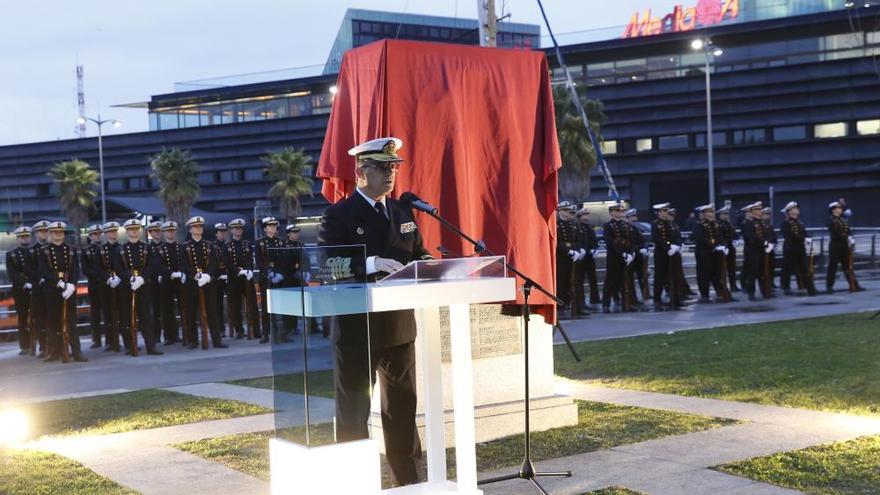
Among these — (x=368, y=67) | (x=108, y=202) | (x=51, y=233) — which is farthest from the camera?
(x=108, y=202)

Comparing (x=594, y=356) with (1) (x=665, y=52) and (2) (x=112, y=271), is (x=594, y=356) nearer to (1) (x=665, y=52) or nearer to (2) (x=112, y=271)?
(2) (x=112, y=271)

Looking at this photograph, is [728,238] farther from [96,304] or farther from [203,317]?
[96,304]

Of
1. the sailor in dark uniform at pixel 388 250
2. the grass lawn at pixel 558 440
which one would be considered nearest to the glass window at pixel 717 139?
the grass lawn at pixel 558 440

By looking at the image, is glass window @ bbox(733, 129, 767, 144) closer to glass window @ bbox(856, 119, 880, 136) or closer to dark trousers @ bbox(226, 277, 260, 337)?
glass window @ bbox(856, 119, 880, 136)

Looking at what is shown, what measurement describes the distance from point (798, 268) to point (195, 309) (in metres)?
13.5

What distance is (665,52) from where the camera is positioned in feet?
210

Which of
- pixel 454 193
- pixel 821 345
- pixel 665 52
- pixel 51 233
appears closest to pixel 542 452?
pixel 454 193

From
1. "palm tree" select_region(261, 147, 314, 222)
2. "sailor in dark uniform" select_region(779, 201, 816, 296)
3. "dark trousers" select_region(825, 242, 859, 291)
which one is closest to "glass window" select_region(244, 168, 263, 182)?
"palm tree" select_region(261, 147, 314, 222)

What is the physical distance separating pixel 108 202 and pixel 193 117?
887cm

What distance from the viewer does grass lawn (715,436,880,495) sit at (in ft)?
20.0

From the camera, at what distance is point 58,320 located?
16172 millimetres

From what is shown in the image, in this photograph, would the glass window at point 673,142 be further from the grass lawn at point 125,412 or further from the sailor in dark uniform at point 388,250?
the sailor in dark uniform at point 388,250

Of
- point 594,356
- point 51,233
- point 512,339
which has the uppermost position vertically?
point 51,233

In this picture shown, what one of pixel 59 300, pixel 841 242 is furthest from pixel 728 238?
pixel 59 300
